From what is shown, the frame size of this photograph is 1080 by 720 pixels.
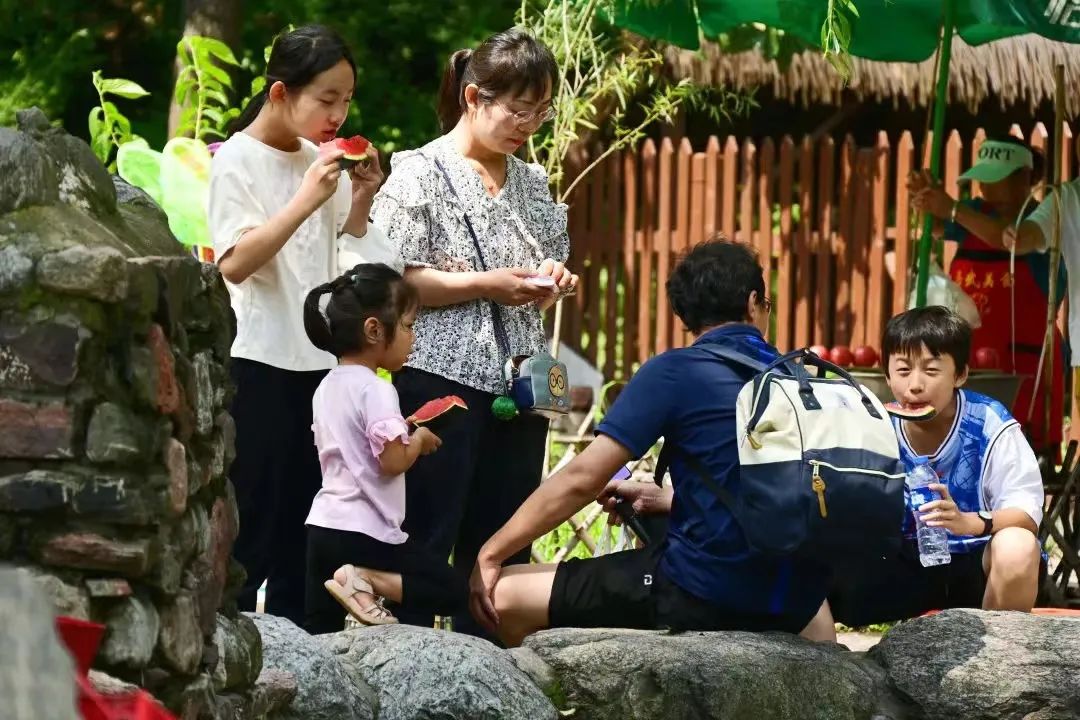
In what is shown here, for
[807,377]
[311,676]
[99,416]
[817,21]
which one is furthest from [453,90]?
[817,21]

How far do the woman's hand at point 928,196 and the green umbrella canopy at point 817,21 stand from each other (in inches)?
25.3

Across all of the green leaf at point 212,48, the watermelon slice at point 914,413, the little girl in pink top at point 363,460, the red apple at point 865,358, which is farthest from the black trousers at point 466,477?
the green leaf at point 212,48

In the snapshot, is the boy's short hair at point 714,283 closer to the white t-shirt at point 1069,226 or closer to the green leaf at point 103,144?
the white t-shirt at point 1069,226

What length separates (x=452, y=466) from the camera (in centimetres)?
439

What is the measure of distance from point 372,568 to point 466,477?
14.6 inches

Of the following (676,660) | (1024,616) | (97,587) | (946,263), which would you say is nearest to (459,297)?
(676,660)

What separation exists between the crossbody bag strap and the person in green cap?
2.81 meters

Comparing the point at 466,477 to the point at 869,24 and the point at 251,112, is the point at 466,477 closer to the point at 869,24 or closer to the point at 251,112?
the point at 251,112

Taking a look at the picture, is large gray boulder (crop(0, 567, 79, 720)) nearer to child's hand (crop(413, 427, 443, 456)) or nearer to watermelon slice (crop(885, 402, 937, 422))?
child's hand (crop(413, 427, 443, 456))

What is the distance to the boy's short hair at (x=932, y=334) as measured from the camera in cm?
502

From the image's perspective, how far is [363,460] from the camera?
416 cm

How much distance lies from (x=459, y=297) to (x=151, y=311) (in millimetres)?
1702

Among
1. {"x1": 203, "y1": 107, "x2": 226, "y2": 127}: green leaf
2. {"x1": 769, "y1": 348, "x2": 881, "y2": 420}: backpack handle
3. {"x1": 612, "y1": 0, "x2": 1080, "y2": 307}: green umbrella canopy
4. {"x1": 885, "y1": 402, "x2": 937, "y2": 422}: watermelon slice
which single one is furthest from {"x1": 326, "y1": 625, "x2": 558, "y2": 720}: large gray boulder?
{"x1": 203, "y1": 107, "x2": 226, "y2": 127}: green leaf

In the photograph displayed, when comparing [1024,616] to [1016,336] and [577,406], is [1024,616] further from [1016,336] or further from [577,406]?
[577,406]
